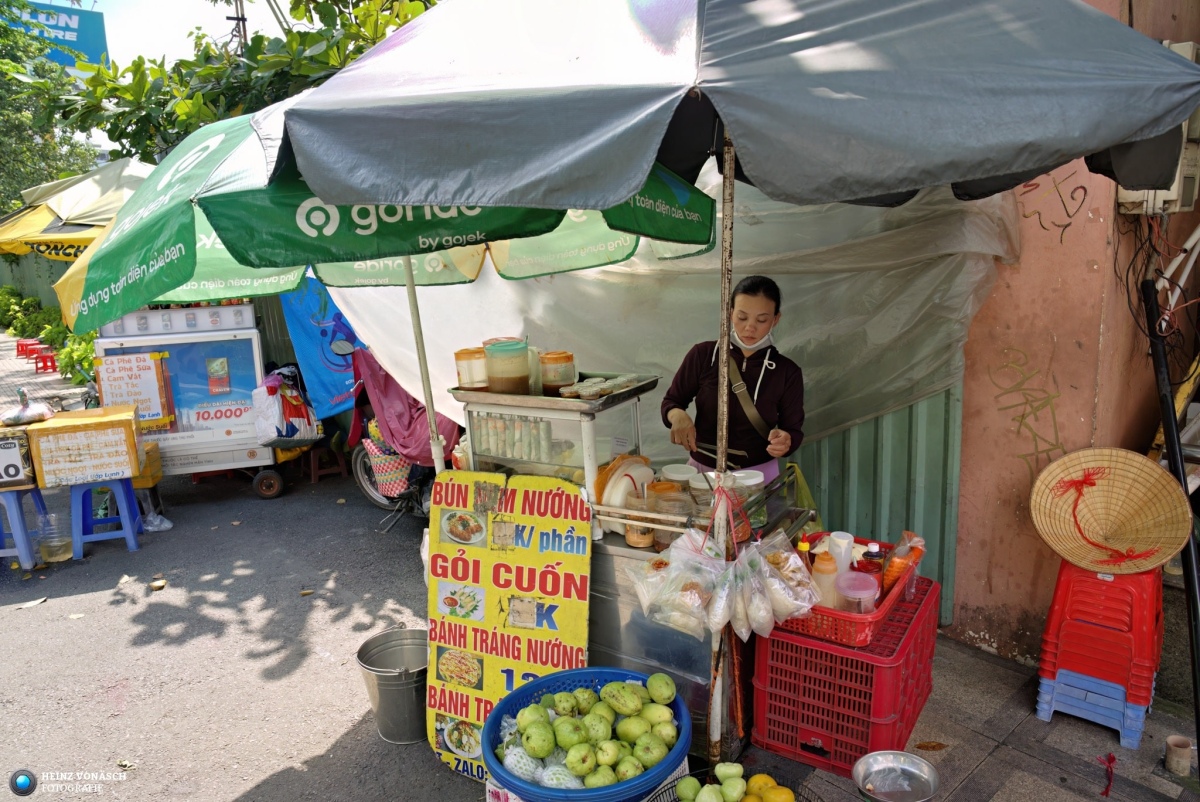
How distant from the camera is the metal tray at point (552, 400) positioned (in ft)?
9.23

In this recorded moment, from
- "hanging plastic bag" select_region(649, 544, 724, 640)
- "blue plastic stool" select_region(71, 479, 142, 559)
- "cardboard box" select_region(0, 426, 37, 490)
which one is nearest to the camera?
"hanging plastic bag" select_region(649, 544, 724, 640)

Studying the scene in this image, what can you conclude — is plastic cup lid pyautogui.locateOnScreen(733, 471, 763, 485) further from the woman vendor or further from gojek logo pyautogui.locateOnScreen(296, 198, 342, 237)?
gojek logo pyautogui.locateOnScreen(296, 198, 342, 237)

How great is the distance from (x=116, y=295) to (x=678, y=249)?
2.56 metres

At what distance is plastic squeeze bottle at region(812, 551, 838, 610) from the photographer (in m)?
2.67

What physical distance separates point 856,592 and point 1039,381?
65.1 inches

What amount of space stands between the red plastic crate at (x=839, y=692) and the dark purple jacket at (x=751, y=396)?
891 mm

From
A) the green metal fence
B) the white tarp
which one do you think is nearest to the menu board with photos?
the white tarp

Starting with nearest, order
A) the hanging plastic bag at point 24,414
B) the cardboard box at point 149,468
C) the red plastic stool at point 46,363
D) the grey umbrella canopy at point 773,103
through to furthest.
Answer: the grey umbrella canopy at point 773,103, the hanging plastic bag at point 24,414, the cardboard box at point 149,468, the red plastic stool at point 46,363

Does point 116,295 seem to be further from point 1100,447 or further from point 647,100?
point 1100,447

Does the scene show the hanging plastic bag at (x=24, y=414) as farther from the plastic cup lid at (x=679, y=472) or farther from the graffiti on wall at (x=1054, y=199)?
the graffiti on wall at (x=1054, y=199)

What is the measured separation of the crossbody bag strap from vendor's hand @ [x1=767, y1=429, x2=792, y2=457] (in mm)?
84

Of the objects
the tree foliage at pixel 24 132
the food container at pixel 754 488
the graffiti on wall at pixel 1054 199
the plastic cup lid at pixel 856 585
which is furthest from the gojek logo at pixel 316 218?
the tree foliage at pixel 24 132

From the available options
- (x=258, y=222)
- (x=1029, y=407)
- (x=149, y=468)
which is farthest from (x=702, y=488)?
(x=149, y=468)

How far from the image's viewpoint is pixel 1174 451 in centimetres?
333
